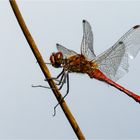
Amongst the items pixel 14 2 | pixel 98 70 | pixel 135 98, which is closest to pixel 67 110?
pixel 14 2

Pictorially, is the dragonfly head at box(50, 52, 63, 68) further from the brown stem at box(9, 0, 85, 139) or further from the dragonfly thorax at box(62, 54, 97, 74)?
the brown stem at box(9, 0, 85, 139)

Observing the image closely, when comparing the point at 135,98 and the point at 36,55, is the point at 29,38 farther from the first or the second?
the point at 135,98

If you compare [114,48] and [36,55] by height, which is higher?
[36,55]

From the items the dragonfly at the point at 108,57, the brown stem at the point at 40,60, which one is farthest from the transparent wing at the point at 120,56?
the brown stem at the point at 40,60

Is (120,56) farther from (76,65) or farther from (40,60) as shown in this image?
(40,60)

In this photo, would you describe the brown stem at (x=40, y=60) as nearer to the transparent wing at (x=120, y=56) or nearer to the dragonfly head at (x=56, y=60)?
the dragonfly head at (x=56, y=60)

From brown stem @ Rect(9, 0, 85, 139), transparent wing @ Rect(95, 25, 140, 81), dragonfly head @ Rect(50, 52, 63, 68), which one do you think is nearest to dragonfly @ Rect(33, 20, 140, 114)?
transparent wing @ Rect(95, 25, 140, 81)

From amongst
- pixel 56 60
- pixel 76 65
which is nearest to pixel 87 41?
pixel 76 65

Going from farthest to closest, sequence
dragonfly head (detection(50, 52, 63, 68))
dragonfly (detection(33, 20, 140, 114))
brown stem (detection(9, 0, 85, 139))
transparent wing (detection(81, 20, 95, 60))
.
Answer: transparent wing (detection(81, 20, 95, 60))
dragonfly (detection(33, 20, 140, 114))
dragonfly head (detection(50, 52, 63, 68))
brown stem (detection(9, 0, 85, 139))
